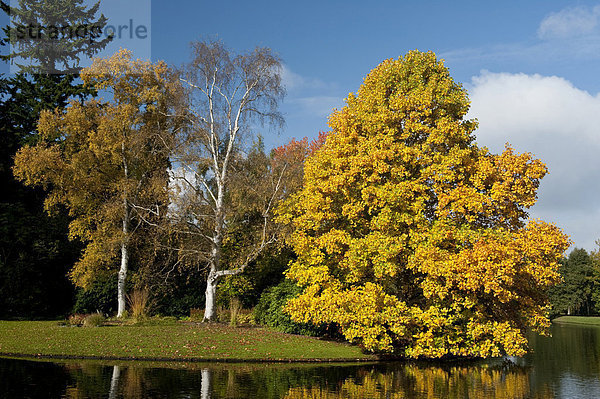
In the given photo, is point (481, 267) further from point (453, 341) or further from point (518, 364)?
point (518, 364)

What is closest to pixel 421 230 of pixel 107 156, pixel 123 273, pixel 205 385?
pixel 205 385

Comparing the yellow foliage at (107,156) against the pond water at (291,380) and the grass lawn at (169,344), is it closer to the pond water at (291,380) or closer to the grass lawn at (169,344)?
the grass lawn at (169,344)

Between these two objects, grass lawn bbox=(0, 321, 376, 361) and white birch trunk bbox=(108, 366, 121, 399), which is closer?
white birch trunk bbox=(108, 366, 121, 399)

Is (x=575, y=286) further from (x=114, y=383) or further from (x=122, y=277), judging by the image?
(x=114, y=383)

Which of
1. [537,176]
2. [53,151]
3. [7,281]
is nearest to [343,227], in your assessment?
[537,176]

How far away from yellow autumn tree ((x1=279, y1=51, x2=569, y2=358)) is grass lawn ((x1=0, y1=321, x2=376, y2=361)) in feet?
4.92

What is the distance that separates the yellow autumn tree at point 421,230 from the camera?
19.0 m

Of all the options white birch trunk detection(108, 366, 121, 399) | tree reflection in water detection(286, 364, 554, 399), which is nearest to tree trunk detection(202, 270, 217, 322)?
white birch trunk detection(108, 366, 121, 399)

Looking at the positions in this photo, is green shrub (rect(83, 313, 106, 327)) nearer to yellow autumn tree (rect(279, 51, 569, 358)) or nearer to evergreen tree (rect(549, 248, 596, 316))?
yellow autumn tree (rect(279, 51, 569, 358))

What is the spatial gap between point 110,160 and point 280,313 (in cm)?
1491

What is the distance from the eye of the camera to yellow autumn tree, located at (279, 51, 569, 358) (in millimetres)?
19047

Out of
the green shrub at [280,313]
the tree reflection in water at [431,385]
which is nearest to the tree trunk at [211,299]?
the green shrub at [280,313]

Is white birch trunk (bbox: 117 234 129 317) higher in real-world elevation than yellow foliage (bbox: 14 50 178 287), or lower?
lower

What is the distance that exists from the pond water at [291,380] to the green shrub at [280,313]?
6.11 metres
